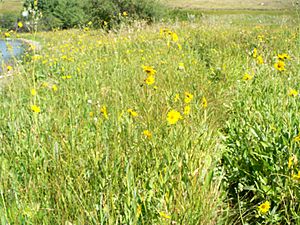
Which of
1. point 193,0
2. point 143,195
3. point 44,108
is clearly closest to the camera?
point 143,195

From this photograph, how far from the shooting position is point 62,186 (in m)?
1.34

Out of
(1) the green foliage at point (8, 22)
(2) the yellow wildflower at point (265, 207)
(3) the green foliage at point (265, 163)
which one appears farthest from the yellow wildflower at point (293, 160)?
(1) the green foliage at point (8, 22)

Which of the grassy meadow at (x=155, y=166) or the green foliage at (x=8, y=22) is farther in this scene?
the green foliage at (x=8, y=22)

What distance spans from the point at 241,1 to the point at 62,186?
2457 inches

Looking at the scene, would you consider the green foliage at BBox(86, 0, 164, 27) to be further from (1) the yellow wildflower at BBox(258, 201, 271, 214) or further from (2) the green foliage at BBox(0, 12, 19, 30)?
(1) the yellow wildflower at BBox(258, 201, 271, 214)

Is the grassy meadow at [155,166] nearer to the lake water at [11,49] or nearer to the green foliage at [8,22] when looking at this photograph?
the lake water at [11,49]

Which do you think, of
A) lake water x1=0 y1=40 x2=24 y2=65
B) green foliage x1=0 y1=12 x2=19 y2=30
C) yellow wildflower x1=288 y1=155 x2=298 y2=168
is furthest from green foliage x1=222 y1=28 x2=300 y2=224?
green foliage x1=0 y1=12 x2=19 y2=30

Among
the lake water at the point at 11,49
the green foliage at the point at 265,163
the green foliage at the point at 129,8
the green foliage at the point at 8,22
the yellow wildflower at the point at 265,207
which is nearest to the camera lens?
the yellow wildflower at the point at 265,207

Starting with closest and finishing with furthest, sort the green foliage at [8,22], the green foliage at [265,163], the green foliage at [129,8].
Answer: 1. the green foliage at [265,163]
2. the green foliage at [8,22]
3. the green foliage at [129,8]

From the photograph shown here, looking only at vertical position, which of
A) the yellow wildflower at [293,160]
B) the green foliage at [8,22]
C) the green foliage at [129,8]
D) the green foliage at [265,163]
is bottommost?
the green foliage at [265,163]

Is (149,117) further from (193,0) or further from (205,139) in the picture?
(193,0)

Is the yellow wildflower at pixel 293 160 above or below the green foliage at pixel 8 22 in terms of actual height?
below

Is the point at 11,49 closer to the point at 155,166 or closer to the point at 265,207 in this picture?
the point at 155,166

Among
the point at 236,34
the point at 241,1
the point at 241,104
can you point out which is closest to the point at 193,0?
the point at 241,1
